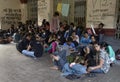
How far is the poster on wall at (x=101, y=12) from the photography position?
33.1ft

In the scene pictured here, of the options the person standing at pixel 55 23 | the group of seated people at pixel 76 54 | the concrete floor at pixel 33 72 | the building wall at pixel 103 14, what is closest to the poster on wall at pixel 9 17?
the person standing at pixel 55 23

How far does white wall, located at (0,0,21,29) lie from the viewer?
18.4 metres

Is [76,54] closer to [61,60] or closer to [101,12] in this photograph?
[61,60]

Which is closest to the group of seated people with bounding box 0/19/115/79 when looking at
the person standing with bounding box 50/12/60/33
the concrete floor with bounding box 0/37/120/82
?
the concrete floor with bounding box 0/37/120/82

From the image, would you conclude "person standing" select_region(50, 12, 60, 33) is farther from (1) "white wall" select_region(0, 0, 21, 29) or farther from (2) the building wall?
(1) "white wall" select_region(0, 0, 21, 29)

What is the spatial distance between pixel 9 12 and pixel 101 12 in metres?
10.0

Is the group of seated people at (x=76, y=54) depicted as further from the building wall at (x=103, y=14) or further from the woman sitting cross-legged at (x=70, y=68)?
the building wall at (x=103, y=14)

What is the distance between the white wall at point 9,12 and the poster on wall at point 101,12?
8.89 metres

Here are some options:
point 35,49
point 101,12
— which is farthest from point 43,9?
point 35,49

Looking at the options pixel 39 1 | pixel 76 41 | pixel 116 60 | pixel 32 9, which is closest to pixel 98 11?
pixel 76 41

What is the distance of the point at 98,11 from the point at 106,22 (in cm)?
73

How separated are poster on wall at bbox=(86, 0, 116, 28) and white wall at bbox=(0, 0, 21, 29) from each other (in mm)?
8886

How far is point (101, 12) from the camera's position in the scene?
10.6 m

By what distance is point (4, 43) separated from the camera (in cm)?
1377
